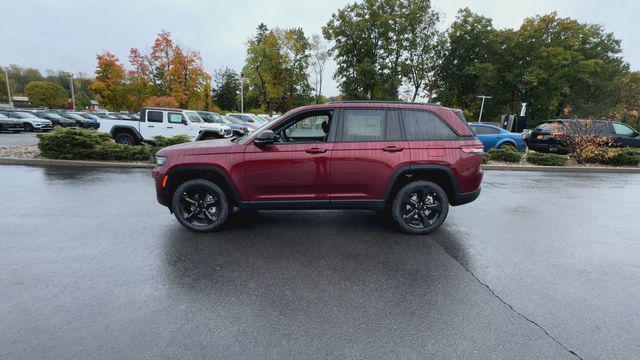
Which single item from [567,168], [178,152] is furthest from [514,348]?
[567,168]

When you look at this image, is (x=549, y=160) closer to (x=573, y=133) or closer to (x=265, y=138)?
→ (x=573, y=133)

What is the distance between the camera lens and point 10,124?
2089 cm

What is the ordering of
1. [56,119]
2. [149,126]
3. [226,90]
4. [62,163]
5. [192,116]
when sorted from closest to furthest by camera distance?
[62,163]
[149,126]
[192,116]
[56,119]
[226,90]

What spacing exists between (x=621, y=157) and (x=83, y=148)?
64.9ft

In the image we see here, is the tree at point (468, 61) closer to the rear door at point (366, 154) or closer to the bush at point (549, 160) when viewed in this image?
the bush at point (549, 160)

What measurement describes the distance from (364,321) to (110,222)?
443 cm

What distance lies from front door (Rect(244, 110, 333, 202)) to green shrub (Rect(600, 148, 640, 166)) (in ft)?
43.6

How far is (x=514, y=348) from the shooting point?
7.70 ft

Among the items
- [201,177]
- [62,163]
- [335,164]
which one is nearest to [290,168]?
[335,164]

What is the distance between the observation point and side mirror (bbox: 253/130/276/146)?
4.23m

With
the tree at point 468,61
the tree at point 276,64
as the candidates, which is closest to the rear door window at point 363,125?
the tree at point 276,64

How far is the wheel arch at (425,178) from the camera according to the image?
14.6 ft

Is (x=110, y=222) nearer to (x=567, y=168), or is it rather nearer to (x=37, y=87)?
(x=567, y=168)

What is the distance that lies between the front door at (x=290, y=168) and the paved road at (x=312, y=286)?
2.12 feet
